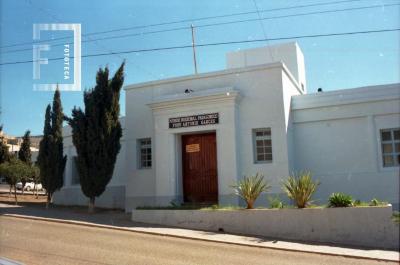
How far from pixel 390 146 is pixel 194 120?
6747 mm

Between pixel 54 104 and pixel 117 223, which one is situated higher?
pixel 54 104

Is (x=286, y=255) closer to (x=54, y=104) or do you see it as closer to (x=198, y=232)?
(x=198, y=232)

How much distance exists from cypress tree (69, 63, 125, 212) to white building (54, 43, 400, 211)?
1189 millimetres

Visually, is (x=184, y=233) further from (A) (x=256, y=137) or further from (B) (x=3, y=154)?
(B) (x=3, y=154)

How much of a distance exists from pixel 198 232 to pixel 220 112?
4706 mm

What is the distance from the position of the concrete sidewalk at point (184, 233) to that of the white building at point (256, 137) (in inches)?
87.2

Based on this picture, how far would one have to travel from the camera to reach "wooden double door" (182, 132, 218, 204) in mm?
15672

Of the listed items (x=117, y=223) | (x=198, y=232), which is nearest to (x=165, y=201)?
(x=117, y=223)

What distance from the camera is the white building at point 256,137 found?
47.1ft

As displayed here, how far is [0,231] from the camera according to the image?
11555 mm

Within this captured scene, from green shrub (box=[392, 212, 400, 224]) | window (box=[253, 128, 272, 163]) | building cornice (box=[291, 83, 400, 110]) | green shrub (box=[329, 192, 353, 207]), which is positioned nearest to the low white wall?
green shrub (box=[392, 212, 400, 224])

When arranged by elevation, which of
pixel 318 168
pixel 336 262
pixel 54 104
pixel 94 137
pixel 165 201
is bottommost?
pixel 336 262

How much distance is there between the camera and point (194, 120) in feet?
51.3

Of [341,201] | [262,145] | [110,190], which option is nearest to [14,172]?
[110,190]
